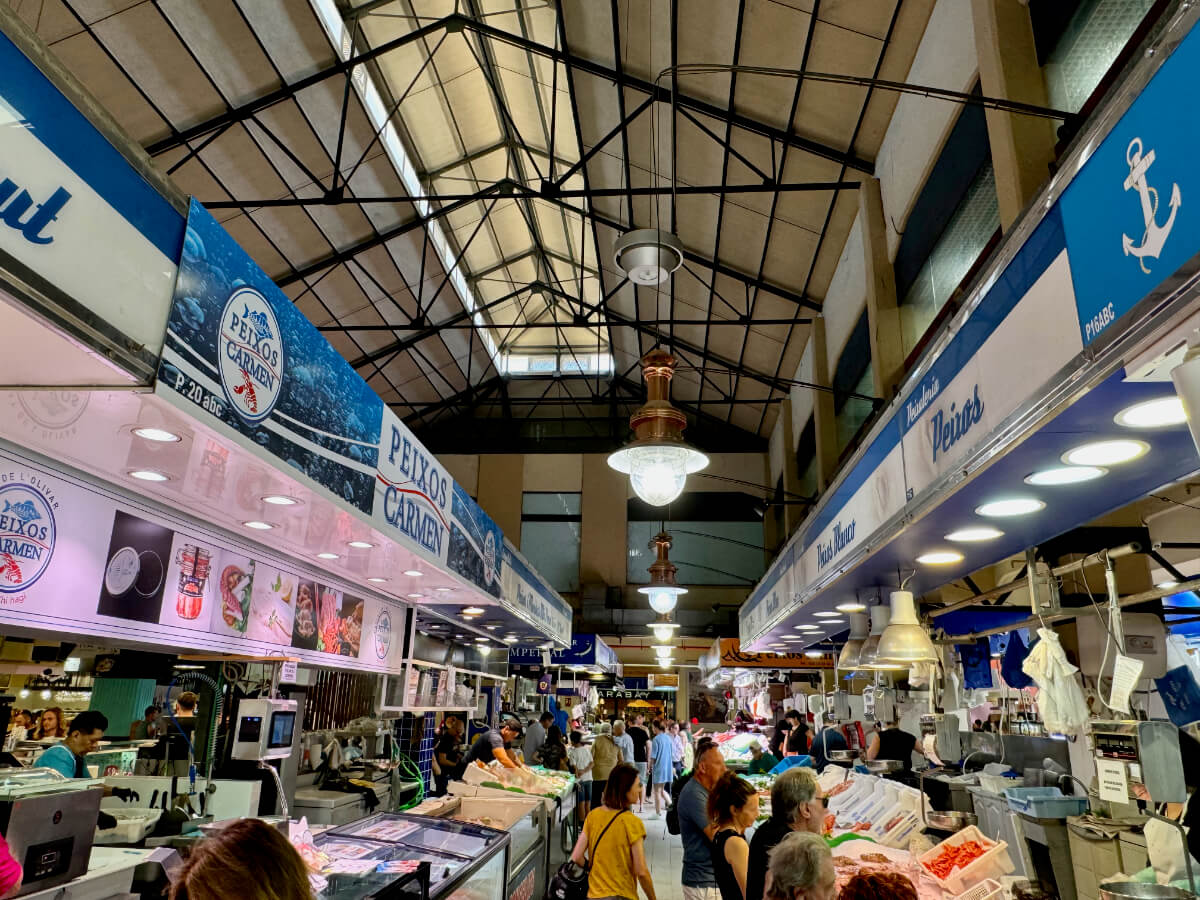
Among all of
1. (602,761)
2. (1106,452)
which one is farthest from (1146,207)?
(602,761)

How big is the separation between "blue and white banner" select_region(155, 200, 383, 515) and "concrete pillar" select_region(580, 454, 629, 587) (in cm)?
1566

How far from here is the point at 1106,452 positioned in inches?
118

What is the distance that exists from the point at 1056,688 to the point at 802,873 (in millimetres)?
2014

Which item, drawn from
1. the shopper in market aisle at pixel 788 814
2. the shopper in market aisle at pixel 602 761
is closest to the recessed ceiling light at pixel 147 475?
the shopper in market aisle at pixel 788 814

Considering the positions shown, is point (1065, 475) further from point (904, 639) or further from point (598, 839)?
point (598, 839)

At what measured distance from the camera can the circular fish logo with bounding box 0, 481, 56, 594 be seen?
337 cm

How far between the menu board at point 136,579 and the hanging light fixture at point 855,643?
4237mm

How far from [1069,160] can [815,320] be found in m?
8.57

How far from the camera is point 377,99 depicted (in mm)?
10492

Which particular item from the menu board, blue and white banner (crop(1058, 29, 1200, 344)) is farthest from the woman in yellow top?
blue and white banner (crop(1058, 29, 1200, 344))

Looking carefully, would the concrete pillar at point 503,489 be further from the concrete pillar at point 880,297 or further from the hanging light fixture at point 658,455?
the hanging light fixture at point 658,455

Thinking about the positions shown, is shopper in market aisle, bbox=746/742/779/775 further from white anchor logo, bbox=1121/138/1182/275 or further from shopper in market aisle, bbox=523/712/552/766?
white anchor logo, bbox=1121/138/1182/275

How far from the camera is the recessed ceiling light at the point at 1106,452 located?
2.88 metres

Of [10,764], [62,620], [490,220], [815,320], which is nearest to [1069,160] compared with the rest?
[62,620]
